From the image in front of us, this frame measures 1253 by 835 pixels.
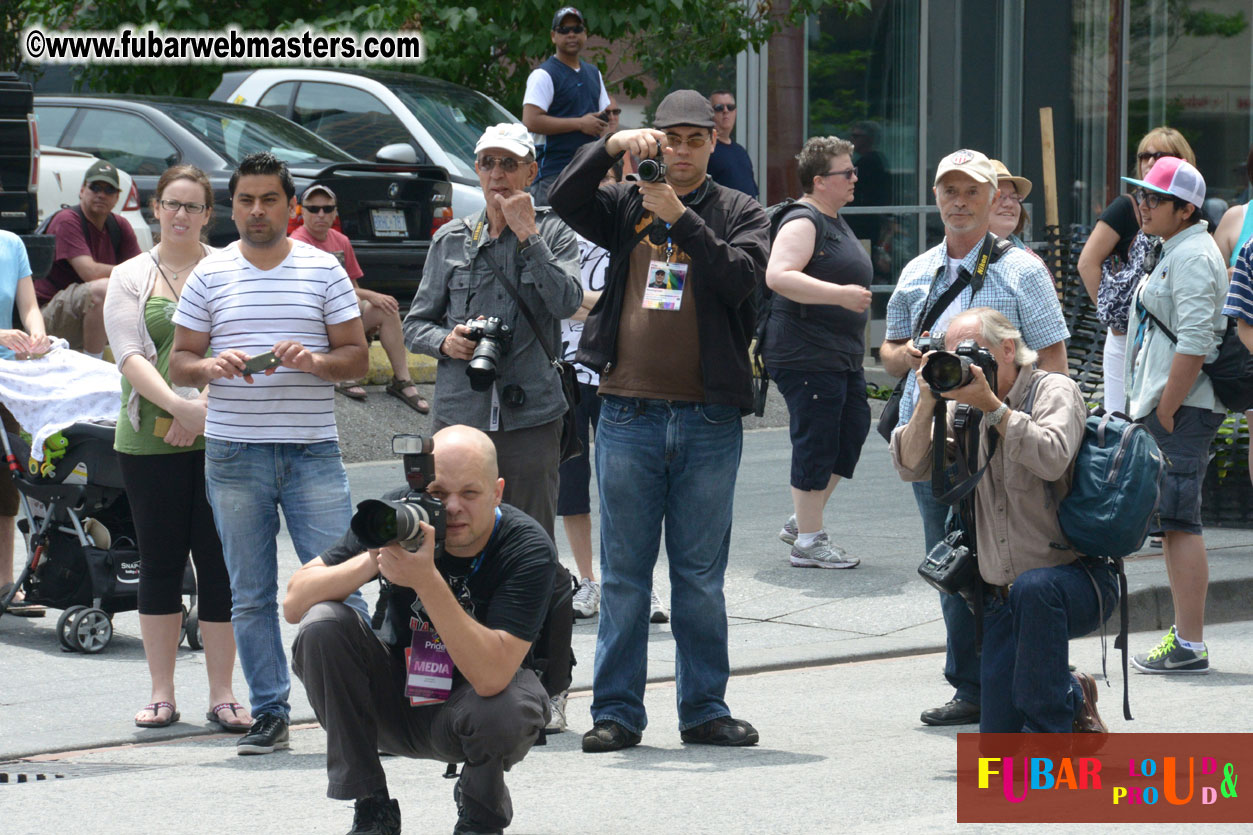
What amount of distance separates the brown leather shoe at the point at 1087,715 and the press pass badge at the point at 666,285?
1.74 metres

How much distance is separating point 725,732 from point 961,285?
5.67 feet

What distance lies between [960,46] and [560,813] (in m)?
16.4

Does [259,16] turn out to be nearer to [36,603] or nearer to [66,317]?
[66,317]

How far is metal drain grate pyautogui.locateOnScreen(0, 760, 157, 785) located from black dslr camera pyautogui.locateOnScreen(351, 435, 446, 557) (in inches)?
73.6

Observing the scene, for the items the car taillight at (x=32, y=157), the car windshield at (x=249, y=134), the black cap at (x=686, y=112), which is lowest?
the black cap at (x=686, y=112)

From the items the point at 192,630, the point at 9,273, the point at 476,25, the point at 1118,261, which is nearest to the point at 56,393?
the point at 9,273

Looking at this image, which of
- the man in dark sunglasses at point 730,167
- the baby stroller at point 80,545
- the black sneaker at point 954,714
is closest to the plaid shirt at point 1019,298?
the black sneaker at point 954,714

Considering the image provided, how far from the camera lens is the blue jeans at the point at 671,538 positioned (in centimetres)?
600

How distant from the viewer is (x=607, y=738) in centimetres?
596

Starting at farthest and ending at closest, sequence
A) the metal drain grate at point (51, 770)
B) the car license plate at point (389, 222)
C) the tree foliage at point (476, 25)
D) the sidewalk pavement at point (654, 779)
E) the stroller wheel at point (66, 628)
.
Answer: the tree foliage at point (476, 25) → the car license plate at point (389, 222) → the stroller wheel at point (66, 628) → the metal drain grate at point (51, 770) → the sidewalk pavement at point (654, 779)

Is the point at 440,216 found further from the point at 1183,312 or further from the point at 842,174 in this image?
the point at 1183,312

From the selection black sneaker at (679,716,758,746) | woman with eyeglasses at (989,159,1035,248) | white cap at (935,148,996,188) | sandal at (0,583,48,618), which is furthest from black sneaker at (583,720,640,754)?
sandal at (0,583,48,618)

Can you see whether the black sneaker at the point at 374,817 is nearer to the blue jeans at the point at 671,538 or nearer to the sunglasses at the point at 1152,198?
the blue jeans at the point at 671,538

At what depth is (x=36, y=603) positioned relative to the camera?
7.78 meters
